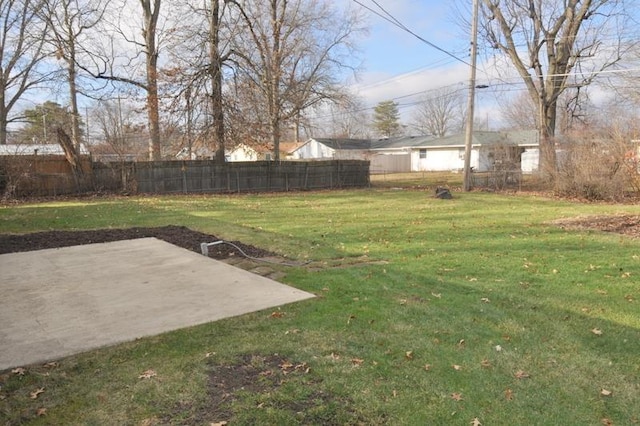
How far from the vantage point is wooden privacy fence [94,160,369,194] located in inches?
798

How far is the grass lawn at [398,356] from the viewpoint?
2.95 m

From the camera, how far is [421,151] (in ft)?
147

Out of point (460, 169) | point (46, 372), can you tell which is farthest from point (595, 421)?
point (460, 169)

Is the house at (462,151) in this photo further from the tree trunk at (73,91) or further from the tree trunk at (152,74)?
the tree trunk at (73,91)

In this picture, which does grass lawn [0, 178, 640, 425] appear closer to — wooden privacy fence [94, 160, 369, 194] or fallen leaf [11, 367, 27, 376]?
fallen leaf [11, 367, 27, 376]

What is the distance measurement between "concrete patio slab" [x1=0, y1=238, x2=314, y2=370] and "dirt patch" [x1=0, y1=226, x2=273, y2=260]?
0.57m

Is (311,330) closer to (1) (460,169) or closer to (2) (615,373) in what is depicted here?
(2) (615,373)

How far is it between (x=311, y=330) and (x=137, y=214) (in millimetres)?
10197

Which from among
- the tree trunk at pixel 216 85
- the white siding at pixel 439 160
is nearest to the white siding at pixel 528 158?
the white siding at pixel 439 160

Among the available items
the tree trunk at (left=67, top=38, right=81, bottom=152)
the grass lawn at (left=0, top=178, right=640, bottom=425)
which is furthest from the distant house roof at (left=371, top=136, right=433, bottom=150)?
the grass lawn at (left=0, top=178, right=640, bottom=425)

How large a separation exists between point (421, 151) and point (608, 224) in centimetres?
3498

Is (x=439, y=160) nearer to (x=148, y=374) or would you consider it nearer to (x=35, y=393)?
(x=148, y=374)

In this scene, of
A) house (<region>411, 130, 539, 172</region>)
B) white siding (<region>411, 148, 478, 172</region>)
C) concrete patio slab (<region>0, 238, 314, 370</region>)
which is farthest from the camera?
white siding (<region>411, 148, 478, 172</region>)

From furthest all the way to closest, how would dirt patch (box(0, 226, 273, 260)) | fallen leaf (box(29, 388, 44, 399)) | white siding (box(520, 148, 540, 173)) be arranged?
1. white siding (box(520, 148, 540, 173))
2. dirt patch (box(0, 226, 273, 260))
3. fallen leaf (box(29, 388, 44, 399))
